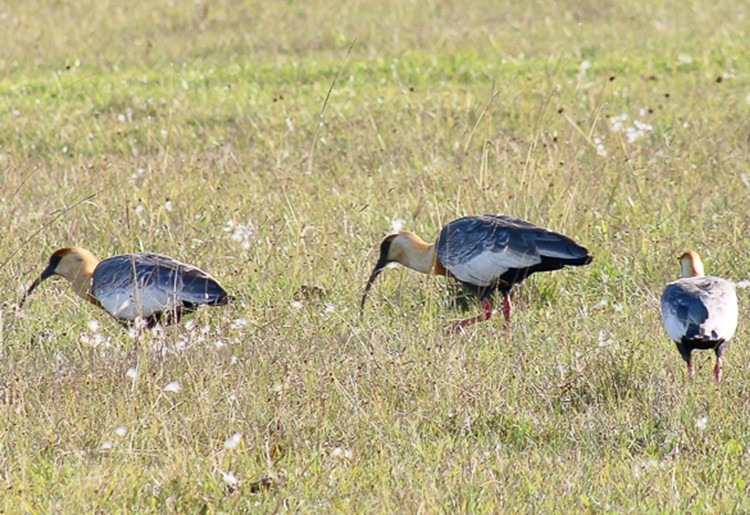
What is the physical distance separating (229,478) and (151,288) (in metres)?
2.11

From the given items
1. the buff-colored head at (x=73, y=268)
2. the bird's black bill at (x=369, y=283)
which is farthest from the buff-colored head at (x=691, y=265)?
the buff-colored head at (x=73, y=268)

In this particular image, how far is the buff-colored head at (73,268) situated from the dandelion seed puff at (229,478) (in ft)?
8.27

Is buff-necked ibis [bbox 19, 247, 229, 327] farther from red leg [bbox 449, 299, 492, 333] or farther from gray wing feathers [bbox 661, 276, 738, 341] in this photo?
gray wing feathers [bbox 661, 276, 738, 341]

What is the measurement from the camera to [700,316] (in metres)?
5.06

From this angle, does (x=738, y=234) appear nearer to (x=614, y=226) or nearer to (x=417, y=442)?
(x=614, y=226)

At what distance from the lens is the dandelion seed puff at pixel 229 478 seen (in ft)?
13.3

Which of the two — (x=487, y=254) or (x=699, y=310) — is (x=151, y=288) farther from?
(x=699, y=310)

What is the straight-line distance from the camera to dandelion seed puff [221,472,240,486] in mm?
4052

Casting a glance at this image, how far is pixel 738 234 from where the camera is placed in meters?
7.18

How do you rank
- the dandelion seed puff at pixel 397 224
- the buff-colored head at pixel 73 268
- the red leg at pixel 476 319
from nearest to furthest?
the red leg at pixel 476 319 < the buff-colored head at pixel 73 268 < the dandelion seed puff at pixel 397 224

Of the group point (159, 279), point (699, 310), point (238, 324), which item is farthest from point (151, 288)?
point (699, 310)

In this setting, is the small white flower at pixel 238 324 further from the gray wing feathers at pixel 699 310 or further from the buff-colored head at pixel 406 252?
the gray wing feathers at pixel 699 310

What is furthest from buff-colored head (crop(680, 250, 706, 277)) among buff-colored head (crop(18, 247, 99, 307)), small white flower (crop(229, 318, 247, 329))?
buff-colored head (crop(18, 247, 99, 307))

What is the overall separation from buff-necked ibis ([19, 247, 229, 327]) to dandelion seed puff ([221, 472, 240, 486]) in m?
1.79
